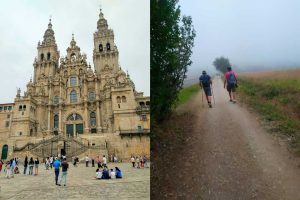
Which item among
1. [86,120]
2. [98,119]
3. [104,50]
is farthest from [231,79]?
[104,50]

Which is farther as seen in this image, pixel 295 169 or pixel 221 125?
pixel 221 125

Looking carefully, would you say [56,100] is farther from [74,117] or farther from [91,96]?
[91,96]

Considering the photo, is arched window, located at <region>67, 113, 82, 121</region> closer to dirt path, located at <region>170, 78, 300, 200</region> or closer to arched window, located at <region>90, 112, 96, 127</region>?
arched window, located at <region>90, 112, 96, 127</region>

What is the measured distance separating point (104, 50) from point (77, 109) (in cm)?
409

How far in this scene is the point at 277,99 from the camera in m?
3.75

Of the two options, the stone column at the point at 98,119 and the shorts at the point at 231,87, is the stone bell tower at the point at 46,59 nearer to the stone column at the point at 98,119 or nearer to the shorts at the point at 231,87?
the stone column at the point at 98,119

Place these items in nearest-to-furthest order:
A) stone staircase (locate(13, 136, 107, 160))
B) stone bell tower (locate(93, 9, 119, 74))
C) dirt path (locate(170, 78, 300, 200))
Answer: dirt path (locate(170, 78, 300, 200)), stone staircase (locate(13, 136, 107, 160)), stone bell tower (locate(93, 9, 119, 74))

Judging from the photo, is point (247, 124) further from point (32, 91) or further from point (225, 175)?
point (32, 91)

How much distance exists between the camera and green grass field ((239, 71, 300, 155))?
3.46m

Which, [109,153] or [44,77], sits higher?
[44,77]

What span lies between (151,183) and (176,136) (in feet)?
2.03

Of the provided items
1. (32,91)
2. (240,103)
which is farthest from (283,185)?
(32,91)

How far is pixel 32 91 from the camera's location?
52.5 ft

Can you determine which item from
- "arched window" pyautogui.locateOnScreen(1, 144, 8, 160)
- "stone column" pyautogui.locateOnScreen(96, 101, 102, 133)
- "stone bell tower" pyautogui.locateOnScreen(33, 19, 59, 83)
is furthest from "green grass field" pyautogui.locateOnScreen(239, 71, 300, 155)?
"stone bell tower" pyautogui.locateOnScreen(33, 19, 59, 83)
